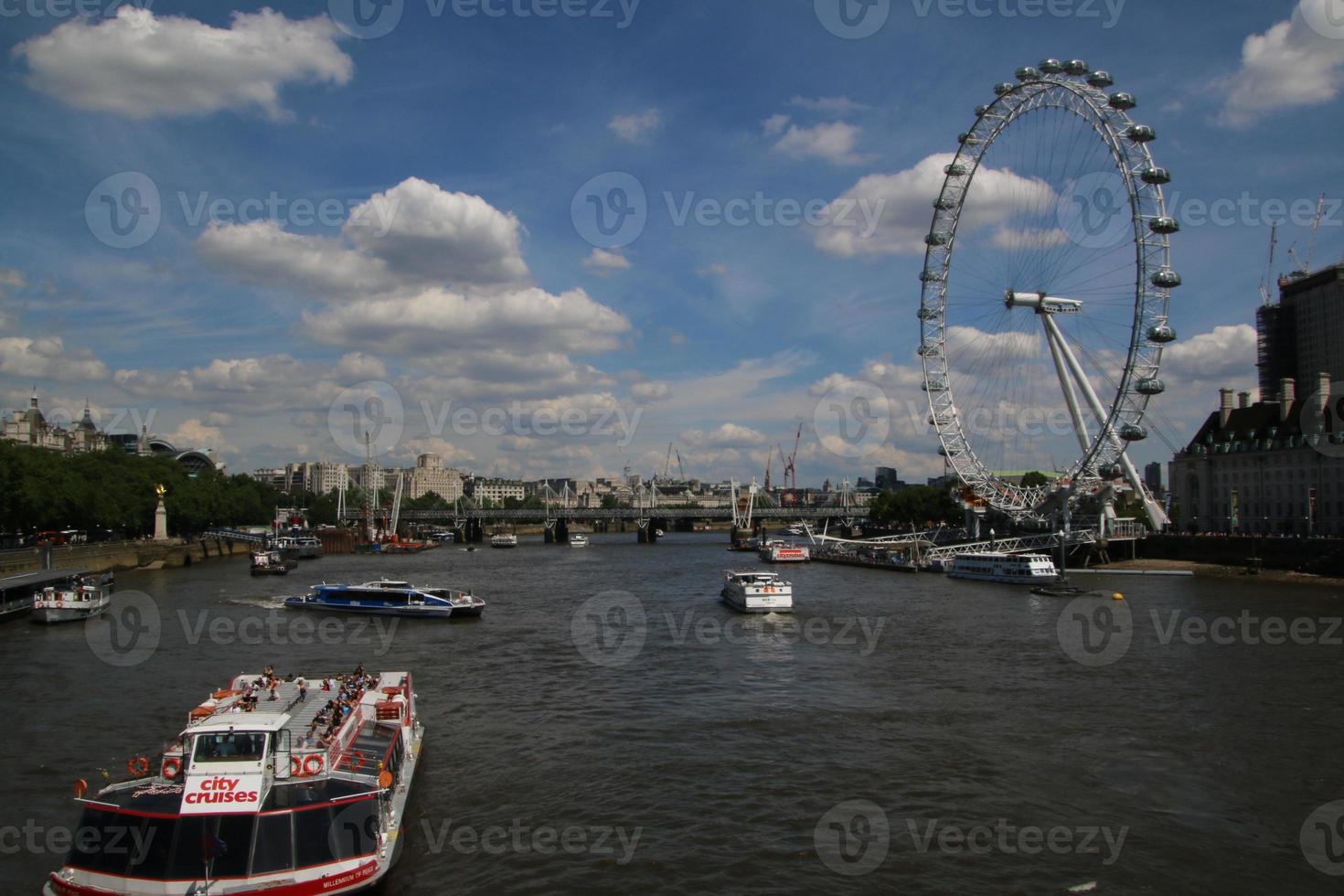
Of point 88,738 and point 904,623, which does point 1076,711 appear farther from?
point 88,738

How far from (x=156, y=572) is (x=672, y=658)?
6300 cm

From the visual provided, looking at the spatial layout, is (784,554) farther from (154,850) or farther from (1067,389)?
(154,850)

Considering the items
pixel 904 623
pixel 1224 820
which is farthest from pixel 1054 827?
pixel 904 623

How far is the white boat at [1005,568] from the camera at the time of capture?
217ft

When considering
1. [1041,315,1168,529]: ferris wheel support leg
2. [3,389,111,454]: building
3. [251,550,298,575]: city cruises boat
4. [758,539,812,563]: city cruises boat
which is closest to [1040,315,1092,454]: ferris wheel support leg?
[1041,315,1168,529]: ferris wheel support leg

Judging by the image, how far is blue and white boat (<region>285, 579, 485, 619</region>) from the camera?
1932 inches

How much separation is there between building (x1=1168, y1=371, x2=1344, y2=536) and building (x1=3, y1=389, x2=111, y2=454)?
469 ft

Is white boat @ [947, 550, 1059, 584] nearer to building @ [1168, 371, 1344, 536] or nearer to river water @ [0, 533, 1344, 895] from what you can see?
river water @ [0, 533, 1344, 895]

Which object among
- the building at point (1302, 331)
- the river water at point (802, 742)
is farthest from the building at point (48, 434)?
the building at point (1302, 331)

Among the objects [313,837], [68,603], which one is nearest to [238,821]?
[313,837]

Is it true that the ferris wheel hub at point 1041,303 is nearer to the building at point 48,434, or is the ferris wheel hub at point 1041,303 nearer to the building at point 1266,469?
the building at point 1266,469

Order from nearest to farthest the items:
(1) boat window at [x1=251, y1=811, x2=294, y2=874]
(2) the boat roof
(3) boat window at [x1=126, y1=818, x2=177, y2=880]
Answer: (3) boat window at [x1=126, y1=818, x2=177, y2=880]
(1) boat window at [x1=251, y1=811, x2=294, y2=874]
(2) the boat roof

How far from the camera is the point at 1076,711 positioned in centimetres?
2611

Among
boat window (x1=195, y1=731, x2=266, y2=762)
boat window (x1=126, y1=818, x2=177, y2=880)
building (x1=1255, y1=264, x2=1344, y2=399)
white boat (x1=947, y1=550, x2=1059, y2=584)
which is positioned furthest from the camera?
building (x1=1255, y1=264, x2=1344, y2=399)
